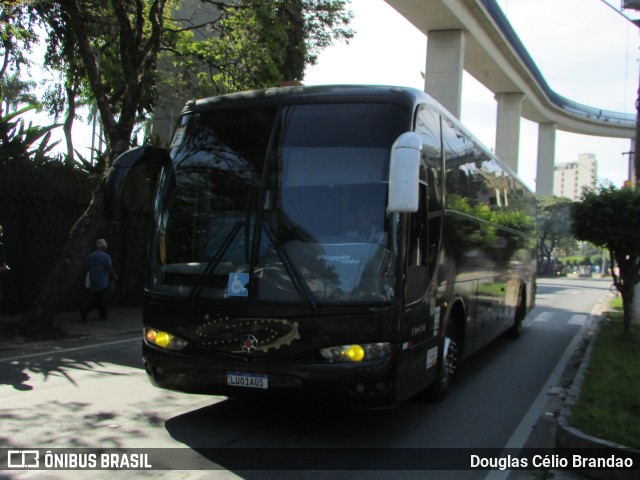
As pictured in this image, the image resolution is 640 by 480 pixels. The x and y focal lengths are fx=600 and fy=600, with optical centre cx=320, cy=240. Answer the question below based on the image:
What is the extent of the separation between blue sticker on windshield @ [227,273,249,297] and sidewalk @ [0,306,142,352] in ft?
19.6

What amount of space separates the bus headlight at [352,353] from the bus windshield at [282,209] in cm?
37

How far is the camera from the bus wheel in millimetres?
6582

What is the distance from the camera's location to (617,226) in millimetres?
11070

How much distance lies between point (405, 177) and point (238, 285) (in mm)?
1618

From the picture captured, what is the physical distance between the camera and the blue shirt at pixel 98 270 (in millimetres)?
12070

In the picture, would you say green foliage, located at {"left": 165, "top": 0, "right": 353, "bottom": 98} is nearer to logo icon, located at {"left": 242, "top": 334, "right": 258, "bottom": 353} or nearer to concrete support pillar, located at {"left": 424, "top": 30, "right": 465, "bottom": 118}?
logo icon, located at {"left": 242, "top": 334, "right": 258, "bottom": 353}

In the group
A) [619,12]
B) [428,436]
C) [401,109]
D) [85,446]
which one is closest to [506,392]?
[428,436]

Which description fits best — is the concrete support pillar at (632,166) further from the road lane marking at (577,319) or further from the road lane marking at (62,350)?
the road lane marking at (62,350)

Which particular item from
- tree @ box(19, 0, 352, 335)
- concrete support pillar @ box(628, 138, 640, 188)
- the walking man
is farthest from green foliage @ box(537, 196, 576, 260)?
the walking man

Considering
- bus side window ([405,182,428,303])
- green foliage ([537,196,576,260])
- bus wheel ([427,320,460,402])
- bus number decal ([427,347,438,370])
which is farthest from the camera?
green foliage ([537,196,576,260])

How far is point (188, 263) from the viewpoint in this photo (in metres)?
5.26

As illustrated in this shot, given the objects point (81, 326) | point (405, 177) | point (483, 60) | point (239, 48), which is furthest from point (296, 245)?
point (483, 60)

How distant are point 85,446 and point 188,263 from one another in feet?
5.65

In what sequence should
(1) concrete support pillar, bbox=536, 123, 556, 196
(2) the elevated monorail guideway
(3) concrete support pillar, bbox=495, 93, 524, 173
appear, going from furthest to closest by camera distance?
(1) concrete support pillar, bbox=536, 123, 556, 196 < (3) concrete support pillar, bbox=495, 93, 524, 173 < (2) the elevated monorail guideway
